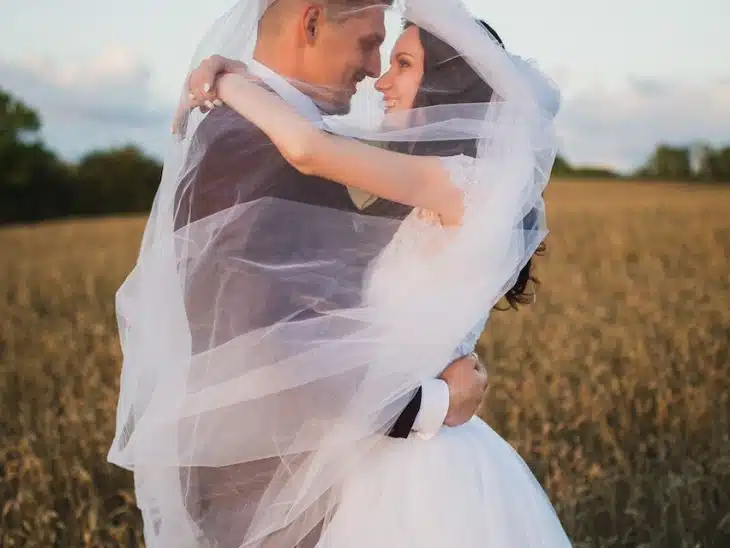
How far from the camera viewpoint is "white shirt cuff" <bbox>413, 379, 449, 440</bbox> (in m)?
2.03

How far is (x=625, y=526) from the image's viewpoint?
3807 millimetres

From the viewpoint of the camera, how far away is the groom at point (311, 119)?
2.02m

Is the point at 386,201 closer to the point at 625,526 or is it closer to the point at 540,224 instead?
the point at 540,224

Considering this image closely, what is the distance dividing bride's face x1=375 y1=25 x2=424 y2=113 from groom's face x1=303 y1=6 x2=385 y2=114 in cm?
5

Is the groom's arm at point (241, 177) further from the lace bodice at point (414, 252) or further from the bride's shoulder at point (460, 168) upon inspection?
the bride's shoulder at point (460, 168)

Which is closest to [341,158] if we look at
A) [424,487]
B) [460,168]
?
[460,168]

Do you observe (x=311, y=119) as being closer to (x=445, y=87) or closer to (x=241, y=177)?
(x=241, y=177)

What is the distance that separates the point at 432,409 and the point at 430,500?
197 mm

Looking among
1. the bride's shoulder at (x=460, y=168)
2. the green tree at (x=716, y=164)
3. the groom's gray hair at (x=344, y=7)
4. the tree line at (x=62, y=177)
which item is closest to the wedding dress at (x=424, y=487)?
the bride's shoulder at (x=460, y=168)

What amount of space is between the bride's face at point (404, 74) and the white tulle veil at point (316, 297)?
41 mm

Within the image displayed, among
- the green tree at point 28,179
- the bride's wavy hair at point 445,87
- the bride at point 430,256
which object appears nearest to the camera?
the bride at point 430,256

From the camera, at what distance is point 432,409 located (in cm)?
203

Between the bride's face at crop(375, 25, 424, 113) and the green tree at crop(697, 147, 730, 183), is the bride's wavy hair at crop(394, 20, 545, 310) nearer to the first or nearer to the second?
the bride's face at crop(375, 25, 424, 113)

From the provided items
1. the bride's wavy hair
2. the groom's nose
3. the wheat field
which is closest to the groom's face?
the groom's nose
